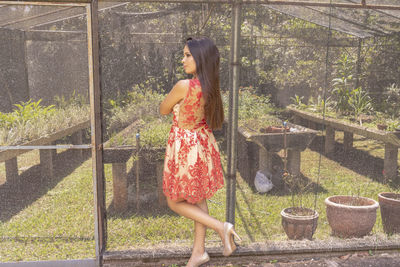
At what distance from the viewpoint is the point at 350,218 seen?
10.5 feet

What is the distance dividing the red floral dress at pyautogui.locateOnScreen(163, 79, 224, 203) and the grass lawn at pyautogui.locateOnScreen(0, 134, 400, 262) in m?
0.45

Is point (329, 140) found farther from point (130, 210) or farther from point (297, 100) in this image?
point (130, 210)

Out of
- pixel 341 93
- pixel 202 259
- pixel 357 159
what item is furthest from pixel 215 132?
pixel 357 159

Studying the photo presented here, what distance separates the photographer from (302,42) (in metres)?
3.08

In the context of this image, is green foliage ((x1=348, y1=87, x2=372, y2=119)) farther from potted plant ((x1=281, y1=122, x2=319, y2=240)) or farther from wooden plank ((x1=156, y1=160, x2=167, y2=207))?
wooden plank ((x1=156, y1=160, x2=167, y2=207))

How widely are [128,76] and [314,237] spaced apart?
7.59 feet

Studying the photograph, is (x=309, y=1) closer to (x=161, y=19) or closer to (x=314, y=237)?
(x=161, y=19)

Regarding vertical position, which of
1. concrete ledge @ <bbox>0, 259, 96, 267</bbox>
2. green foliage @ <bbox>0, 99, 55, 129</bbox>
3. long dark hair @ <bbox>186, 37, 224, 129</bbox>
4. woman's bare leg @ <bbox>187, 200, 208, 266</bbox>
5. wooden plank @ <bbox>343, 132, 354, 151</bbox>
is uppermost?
long dark hair @ <bbox>186, 37, 224, 129</bbox>

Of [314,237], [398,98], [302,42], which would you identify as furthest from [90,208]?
[398,98]

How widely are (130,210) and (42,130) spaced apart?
1.20 meters

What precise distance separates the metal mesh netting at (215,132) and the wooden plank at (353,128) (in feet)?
0.05

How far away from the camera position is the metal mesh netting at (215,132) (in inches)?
112

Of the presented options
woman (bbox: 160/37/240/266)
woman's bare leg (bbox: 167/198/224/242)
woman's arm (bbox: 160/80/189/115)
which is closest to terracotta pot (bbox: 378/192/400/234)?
woman (bbox: 160/37/240/266)

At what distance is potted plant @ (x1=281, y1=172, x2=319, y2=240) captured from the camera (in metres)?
3.14
